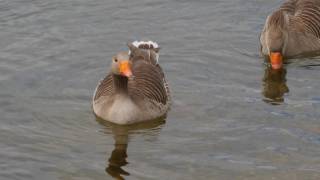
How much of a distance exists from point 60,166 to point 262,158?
2540 mm

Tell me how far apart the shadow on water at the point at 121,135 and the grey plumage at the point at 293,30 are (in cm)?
349

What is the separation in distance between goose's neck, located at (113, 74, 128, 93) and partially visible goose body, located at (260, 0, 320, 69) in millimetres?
3348

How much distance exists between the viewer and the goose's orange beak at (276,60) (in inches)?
580

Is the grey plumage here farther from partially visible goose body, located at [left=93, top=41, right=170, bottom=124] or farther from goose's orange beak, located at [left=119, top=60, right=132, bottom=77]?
goose's orange beak, located at [left=119, top=60, right=132, bottom=77]

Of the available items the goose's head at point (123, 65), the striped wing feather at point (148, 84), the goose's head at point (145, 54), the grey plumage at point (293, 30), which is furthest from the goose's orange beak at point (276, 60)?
the goose's head at point (123, 65)

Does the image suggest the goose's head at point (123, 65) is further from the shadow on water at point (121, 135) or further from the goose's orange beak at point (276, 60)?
the goose's orange beak at point (276, 60)

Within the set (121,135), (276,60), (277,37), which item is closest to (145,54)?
(121,135)

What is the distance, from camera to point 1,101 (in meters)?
12.9

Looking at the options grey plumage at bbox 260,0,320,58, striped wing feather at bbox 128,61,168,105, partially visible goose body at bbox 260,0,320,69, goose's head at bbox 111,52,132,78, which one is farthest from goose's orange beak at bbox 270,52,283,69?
goose's head at bbox 111,52,132,78

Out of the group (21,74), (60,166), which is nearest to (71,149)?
(60,166)

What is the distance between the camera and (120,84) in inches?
487

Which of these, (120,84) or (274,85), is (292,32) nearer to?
(274,85)

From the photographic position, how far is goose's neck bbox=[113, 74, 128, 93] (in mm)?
12342

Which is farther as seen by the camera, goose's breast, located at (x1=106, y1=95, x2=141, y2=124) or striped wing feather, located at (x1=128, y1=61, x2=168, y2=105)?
striped wing feather, located at (x1=128, y1=61, x2=168, y2=105)
